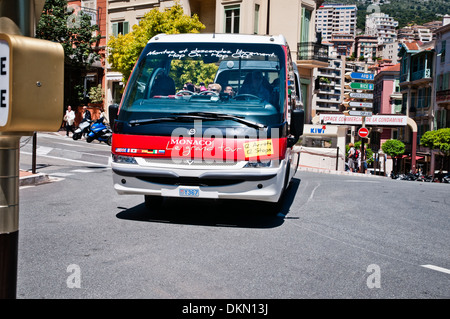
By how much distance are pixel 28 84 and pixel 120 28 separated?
38.1 meters

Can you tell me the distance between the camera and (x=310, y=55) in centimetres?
3525

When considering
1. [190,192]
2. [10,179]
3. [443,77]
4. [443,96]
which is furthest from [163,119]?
[443,77]

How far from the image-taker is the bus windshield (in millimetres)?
7246

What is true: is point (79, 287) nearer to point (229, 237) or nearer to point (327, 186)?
point (229, 237)

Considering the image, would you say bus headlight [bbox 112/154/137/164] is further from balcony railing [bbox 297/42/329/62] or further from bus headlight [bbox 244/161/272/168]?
balcony railing [bbox 297/42/329/62]

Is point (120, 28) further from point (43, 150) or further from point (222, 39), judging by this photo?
point (222, 39)

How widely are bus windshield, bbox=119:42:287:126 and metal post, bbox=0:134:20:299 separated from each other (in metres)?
4.84

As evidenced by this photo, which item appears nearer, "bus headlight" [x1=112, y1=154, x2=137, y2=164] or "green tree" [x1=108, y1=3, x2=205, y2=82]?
"bus headlight" [x1=112, y1=154, x2=137, y2=164]

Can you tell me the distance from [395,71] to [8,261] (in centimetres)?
9269

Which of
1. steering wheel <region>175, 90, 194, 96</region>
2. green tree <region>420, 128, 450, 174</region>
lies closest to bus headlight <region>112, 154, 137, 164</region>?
steering wheel <region>175, 90, 194, 96</region>

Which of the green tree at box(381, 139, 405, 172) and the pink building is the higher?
the pink building

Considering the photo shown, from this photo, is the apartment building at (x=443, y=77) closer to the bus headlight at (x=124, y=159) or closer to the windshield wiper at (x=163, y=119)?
the windshield wiper at (x=163, y=119)

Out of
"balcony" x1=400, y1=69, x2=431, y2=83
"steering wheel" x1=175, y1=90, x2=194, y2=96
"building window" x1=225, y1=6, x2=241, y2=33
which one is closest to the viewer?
"steering wheel" x1=175, y1=90, x2=194, y2=96

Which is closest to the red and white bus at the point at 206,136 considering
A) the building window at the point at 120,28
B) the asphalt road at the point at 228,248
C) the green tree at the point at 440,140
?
the asphalt road at the point at 228,248
